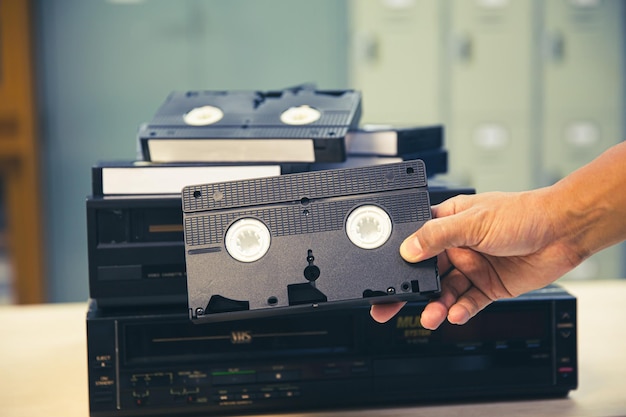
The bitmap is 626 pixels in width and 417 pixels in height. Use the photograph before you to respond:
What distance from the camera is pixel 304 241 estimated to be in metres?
0.83

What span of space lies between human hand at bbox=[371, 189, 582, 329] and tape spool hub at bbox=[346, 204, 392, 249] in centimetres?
3

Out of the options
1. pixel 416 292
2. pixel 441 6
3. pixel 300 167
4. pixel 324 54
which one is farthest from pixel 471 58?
pixel 416 292

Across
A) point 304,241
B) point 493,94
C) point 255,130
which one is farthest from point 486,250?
point 493,94

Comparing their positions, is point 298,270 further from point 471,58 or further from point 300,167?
point 471,58

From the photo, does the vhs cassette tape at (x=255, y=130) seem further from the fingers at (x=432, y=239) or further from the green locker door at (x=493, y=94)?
the green locker door at (x=493, y=94)

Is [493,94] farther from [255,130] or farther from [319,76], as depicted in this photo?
[255,130]

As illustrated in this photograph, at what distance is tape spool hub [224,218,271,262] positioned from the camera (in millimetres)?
829

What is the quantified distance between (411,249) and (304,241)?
0.11 m

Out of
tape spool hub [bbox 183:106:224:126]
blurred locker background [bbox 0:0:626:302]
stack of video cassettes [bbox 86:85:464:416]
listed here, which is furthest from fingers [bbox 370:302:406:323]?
blurred locker background [bbox 0:0:626:302]

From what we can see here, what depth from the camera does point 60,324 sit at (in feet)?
4.68

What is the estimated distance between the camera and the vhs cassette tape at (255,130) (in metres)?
1.00

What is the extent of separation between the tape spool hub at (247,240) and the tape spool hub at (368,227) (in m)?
0.09

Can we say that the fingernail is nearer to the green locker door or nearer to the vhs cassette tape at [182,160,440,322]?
the vhs cassette tape at [182,160,440,322]

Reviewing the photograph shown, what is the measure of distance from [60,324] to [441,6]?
6.73 ft
